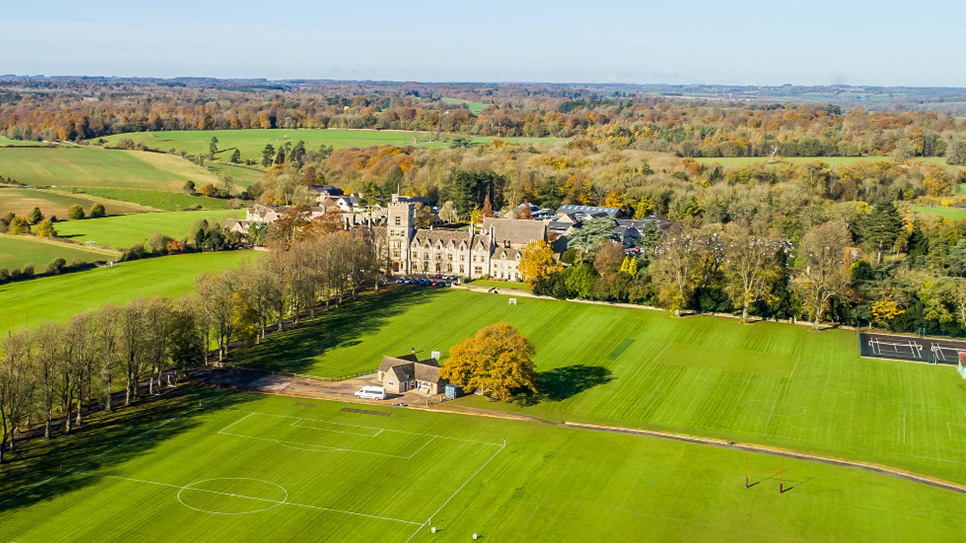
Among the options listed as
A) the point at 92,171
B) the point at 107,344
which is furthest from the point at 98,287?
the point at 92,171

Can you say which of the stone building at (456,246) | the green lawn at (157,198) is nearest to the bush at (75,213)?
the green lawn at (157,198)

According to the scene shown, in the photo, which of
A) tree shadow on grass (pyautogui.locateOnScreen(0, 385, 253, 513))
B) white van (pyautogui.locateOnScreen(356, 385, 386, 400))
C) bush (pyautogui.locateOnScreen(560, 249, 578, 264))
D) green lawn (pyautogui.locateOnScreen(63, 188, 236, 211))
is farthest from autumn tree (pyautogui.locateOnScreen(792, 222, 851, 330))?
green lawn (pyautogui.locateOnScreen(63, 188, 236, 211))

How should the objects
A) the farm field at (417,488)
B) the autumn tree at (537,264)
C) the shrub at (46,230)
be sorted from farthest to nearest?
the shrub at (46,230), the autumn tree at (537,264), the farm field at (417,488)

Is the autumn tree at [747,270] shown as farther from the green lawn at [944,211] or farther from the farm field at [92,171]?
the farm field at [92,171]

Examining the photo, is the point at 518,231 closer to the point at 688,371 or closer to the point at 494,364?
the point at 688,371

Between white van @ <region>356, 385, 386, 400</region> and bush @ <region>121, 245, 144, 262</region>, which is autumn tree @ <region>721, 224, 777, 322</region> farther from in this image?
bush @ <region>121, 245, 144, 262</region>

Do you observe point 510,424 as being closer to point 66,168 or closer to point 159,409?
point 159,409
